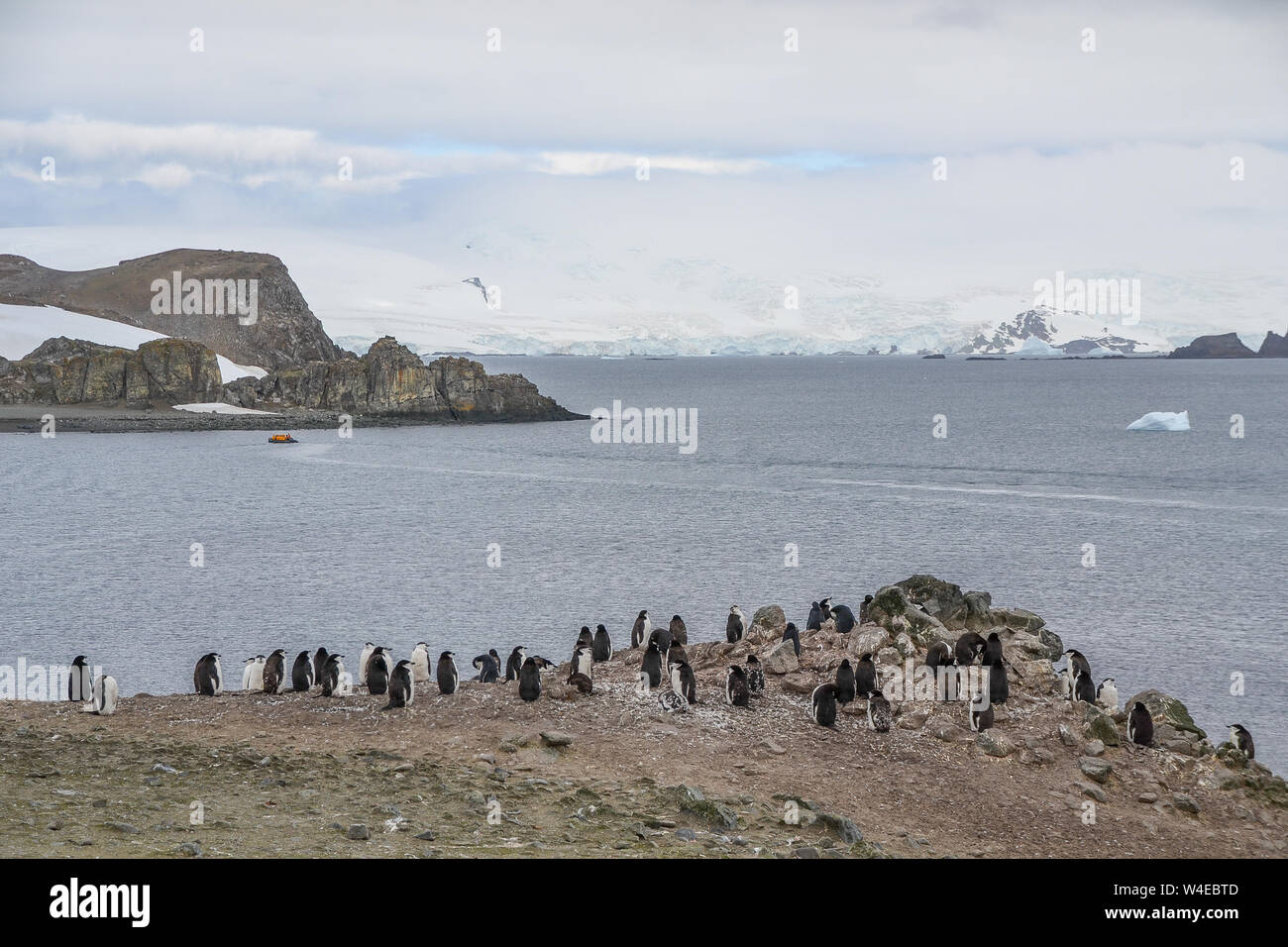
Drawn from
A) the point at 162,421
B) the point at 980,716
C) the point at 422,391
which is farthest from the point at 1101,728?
the point at 162,421

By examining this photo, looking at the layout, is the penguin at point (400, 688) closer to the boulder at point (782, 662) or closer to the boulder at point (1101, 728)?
the boulder at point (782, 662)

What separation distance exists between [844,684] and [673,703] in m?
3.44

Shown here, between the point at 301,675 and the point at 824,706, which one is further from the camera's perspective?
the point at 301,675

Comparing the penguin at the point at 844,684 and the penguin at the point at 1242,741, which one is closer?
the penguin at the point at 844,684

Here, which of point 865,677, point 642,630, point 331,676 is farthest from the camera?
point 642,630

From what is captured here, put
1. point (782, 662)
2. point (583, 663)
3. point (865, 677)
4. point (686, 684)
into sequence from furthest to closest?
point (583, 663), point (782, 662), point (686, 684), point (865, 677)

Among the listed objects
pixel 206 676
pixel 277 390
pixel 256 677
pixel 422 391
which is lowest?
pixel 256 677

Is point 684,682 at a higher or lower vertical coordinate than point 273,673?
higher

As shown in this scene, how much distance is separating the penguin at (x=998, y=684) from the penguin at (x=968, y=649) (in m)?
1.46

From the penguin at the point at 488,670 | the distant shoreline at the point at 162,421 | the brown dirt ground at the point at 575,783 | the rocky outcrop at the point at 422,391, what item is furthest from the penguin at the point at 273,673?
the rocky outcrop at the point at 422,391

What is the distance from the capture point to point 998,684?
2230 cm

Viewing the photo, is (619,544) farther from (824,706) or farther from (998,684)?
(998,684)

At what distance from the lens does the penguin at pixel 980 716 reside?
70.6 feet

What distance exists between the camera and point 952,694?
22.5 metres
